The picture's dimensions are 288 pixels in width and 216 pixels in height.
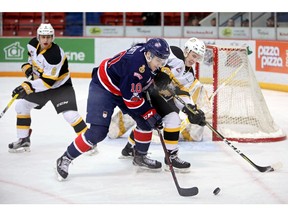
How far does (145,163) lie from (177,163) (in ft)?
0.50

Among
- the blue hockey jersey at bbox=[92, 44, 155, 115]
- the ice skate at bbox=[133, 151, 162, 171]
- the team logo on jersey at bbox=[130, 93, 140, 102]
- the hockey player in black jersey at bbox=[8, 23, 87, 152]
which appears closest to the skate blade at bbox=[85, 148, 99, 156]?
the hockey player in black jersey at bbox=[8, 23, 87, 152]

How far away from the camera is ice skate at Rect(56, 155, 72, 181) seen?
A: 3.47 m

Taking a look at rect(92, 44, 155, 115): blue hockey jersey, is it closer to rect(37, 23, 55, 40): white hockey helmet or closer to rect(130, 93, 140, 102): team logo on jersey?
rect(130, 93, 140, 102): team logo on jersey

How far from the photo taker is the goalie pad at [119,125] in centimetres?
428

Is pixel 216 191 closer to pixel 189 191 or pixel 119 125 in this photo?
pixel 189 191

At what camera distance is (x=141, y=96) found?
3434 millimetres

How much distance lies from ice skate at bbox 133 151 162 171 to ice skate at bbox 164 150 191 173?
5cm

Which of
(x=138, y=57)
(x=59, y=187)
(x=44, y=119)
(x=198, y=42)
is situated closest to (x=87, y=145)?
(x=59, y=187)

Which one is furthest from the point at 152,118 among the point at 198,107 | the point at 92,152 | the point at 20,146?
the point at 198,107

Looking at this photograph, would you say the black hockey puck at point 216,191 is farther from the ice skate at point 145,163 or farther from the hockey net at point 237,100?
the hockey net at point 237,100

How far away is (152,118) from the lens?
3451 mm

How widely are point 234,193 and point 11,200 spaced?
94 cm

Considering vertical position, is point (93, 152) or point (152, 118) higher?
point (152, 118)

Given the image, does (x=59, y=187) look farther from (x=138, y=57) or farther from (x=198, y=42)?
(x=198, y=42)
